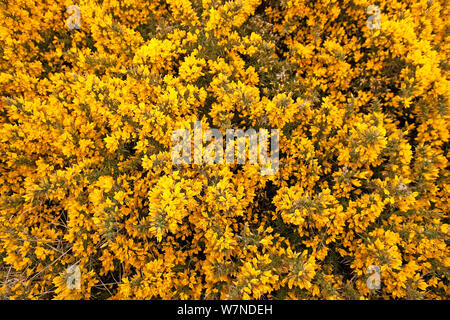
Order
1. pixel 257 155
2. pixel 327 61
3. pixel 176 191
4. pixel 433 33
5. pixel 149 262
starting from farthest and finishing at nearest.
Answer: pixel 433 33, pixel 327 61, pixel 257 155, pixel 149 262, pixel 176 191

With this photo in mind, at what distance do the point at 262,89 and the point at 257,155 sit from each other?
1.28 meters

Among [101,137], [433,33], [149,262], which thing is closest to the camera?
[149,262]

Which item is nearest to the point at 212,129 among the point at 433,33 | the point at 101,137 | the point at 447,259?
the point at 101,137

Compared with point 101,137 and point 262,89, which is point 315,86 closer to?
point 262,89

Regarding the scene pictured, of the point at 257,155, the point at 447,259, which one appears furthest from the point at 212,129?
the point at 447,259

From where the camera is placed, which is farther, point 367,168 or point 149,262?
point 367,168

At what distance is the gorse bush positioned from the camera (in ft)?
9.57

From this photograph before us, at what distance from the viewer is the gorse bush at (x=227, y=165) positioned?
2.92 m

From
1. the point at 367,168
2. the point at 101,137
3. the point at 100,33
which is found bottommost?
the point at 367,168

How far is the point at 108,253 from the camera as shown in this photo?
309 cm

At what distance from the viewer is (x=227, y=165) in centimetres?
321

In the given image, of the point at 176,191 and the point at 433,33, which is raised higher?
the point at 433,33

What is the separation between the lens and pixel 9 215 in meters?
3.28

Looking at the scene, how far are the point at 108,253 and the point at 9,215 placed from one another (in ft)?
5.13
